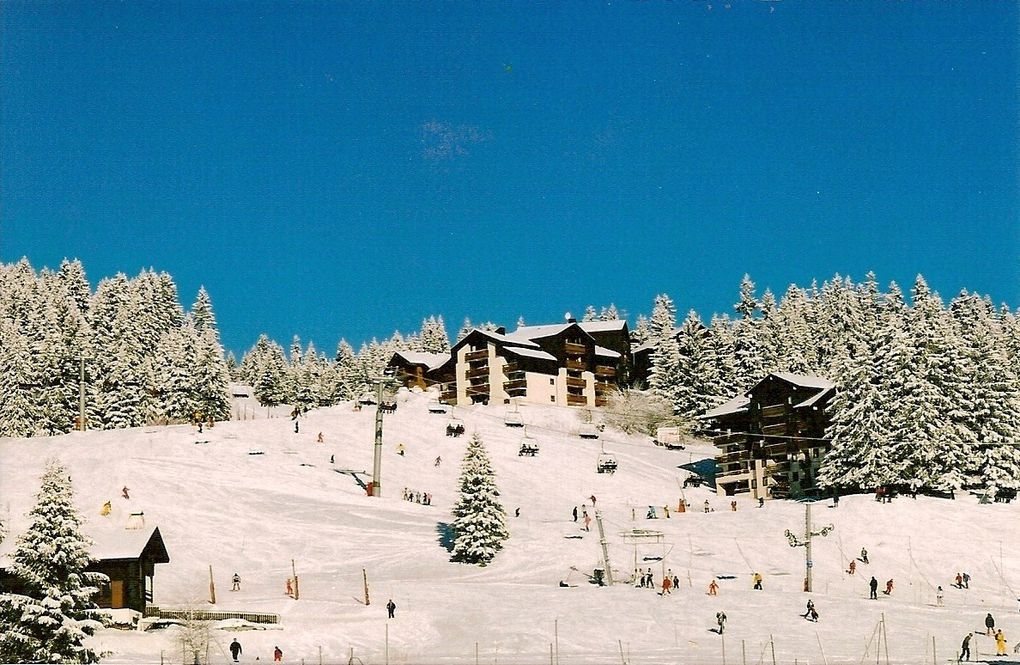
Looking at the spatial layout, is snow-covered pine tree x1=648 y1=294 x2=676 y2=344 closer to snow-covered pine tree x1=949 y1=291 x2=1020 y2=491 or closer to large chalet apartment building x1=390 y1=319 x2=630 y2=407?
large chalet apartment building x1=390 y1=319 x2=630 y2=407

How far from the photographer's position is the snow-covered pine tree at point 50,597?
86.7ft

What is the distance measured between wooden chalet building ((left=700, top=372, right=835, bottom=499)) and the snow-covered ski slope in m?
4.49

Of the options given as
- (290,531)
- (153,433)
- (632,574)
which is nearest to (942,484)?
(632,574)

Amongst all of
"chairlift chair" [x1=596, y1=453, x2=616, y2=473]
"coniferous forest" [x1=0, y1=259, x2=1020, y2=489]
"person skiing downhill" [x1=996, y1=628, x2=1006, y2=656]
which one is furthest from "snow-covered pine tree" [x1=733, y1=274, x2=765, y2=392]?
"person skiing downhill" [x1=996, y1=628, x2=1006, y2=656]

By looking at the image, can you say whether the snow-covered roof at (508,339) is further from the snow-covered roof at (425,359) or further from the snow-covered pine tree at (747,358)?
the snow-covered pine tree at (747,358)

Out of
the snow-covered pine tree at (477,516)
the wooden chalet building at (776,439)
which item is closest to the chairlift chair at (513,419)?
the wooden chalet building at (776,439)

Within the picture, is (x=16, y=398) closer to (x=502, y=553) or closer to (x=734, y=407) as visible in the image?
(x=502, y=553)

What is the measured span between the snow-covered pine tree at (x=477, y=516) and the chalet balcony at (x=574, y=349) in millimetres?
61852

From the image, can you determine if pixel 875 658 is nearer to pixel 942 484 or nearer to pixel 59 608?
pixel 59 608

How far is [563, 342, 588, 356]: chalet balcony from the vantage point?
11875 centimetres

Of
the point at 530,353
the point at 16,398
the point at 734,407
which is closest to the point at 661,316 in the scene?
the point at 530,353

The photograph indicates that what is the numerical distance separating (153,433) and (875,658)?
5529 centimetres

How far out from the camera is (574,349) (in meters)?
120

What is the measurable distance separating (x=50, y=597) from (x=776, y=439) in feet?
206
